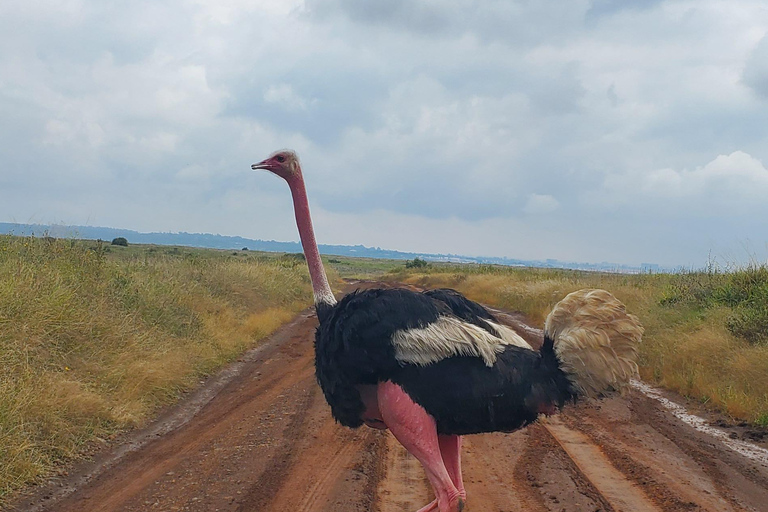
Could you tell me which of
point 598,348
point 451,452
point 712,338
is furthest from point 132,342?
point 712,338

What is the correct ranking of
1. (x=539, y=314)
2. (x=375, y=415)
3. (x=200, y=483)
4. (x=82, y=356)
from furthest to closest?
(x=539, y=314), (x=82, y=356), (x=200, y=483), (x=375, y=415)

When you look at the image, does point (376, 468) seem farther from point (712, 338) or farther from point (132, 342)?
point (712, 338)

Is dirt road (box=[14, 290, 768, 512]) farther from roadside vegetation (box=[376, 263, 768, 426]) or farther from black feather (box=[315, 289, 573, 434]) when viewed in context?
black feather (box=[315, 289, 573, 434])

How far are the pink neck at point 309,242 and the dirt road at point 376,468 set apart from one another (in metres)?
1.50

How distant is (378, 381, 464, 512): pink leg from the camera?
346cm

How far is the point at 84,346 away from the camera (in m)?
7.23

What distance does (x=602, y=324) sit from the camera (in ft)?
12.0

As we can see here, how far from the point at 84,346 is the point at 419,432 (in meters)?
5.18

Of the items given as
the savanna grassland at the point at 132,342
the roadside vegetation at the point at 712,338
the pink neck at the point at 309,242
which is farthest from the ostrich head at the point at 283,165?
the roadside vegetation at the point at 712,338

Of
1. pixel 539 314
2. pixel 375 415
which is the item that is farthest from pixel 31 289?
pixel 539 314

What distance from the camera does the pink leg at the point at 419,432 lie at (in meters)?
3.46

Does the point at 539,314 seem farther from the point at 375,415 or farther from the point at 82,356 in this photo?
the point at 375,415

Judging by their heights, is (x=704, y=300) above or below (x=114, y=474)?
above

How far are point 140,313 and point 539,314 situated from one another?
10.1 m
